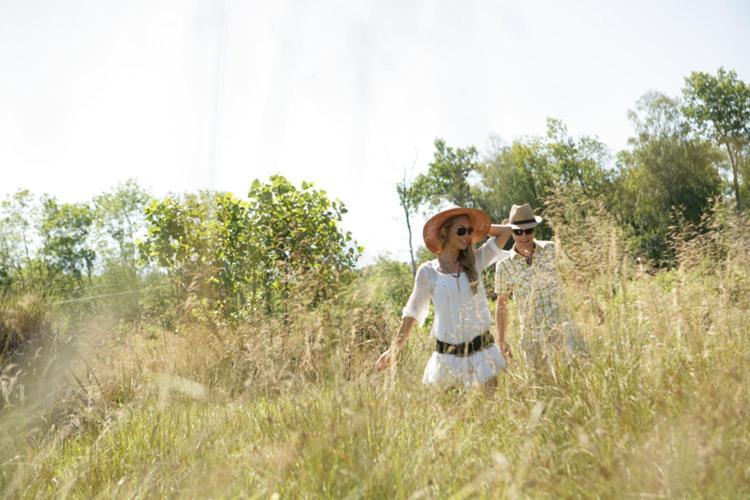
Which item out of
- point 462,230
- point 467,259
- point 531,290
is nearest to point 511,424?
point 531,290

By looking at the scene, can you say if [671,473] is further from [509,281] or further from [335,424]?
[509,281]

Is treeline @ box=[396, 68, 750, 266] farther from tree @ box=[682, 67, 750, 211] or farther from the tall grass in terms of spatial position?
the tall grass

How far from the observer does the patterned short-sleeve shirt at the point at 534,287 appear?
345 centimetres

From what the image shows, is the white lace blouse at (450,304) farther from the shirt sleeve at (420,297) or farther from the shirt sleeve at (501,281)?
the shirt sleeve at (501,281)

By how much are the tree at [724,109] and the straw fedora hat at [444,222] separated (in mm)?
34865

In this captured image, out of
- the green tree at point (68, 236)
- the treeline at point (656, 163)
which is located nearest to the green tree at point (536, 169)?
the treeline at point (656, 163)

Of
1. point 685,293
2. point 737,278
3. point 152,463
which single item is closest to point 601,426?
point 685,293

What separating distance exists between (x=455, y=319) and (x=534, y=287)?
72 centimetres

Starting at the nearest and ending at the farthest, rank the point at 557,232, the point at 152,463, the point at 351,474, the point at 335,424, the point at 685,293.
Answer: the point at 351,474 < the point at 335,424 < the point at 152,463 < the point at 685,293 < the point at 557,232

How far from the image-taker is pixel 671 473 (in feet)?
6.43

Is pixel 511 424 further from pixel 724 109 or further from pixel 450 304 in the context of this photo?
pixel 724 109

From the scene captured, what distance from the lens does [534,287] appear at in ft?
10.9

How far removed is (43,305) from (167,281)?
9.75 ft

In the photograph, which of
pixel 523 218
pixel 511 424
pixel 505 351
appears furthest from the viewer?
pixel 523 218
